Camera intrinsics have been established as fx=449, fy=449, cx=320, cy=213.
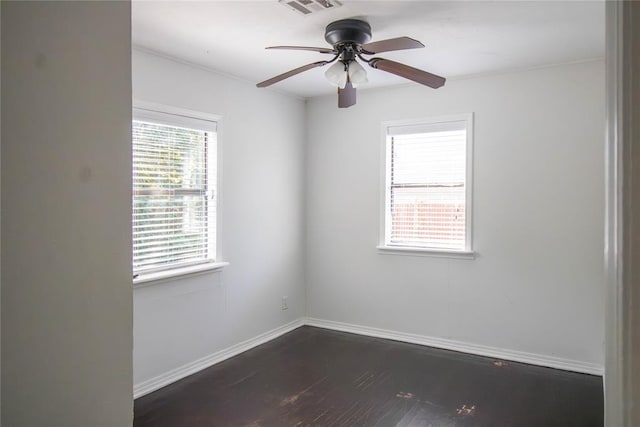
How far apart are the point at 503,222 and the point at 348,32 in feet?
7.32

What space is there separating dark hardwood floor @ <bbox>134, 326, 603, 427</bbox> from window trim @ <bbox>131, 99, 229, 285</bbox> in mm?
841

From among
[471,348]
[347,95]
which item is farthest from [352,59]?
[471,348]

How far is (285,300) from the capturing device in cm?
482

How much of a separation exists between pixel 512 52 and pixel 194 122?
100 inches

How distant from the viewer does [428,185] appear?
435 cm

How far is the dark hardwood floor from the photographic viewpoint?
291 cm

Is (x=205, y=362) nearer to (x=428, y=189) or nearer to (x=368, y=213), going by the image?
(x=368, y=213)

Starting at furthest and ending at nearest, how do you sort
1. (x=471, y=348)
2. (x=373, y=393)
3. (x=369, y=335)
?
(x=369, y=335)
(x=471, y=348)
(x=373, y=393)

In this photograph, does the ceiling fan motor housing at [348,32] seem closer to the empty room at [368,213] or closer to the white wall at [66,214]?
the empty room at [368,213]

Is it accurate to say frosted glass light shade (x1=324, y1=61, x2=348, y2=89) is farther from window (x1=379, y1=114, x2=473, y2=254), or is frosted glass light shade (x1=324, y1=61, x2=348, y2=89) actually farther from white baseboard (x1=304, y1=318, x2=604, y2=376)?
white baseboard (x1=304, y1=318, x2=604, y2=376)

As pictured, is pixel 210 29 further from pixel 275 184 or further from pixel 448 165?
pixel 448 165

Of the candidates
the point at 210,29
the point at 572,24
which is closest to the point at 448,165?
the point at 572,24

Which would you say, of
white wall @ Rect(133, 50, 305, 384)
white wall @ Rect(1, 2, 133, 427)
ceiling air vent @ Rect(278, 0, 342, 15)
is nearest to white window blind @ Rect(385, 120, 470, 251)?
white wall @ Rect(133, 50, 305, 384)

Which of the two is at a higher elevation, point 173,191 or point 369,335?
point 173,191
